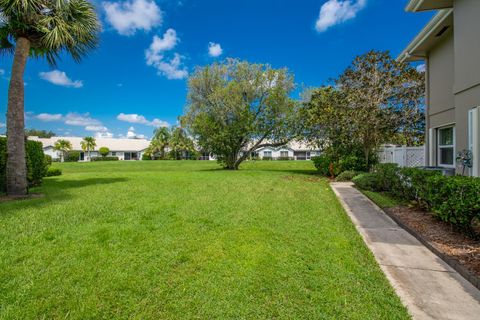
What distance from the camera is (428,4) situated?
6355 millimetres

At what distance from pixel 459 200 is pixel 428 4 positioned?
567 centimetres

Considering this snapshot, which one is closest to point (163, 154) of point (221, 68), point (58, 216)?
point (221, 68)

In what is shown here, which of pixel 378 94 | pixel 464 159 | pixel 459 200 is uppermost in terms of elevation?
pixel 378 94

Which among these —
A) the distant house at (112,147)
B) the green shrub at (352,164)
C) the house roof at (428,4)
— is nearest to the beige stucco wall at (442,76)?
the house roof at (428,4)

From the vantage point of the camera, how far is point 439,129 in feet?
25.8

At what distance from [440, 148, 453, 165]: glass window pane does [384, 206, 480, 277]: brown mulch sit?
3.17 m

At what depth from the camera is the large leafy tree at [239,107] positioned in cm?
1853

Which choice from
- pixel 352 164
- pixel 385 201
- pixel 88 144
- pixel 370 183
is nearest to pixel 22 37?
pixel 385 201

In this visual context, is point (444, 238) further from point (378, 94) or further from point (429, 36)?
point (378, 94)

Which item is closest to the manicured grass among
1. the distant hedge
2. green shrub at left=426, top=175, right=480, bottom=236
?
green shrub at left=426, top=175, right=480, bottom=236

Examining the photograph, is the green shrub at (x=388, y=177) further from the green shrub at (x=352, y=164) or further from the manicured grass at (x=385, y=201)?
the green shrub at (x=352, y=164)

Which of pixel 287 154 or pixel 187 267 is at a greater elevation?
pixel 287 154

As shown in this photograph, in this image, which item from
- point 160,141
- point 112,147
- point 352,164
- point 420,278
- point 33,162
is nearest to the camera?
point 420,278

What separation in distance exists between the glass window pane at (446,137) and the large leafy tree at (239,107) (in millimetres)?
10809
